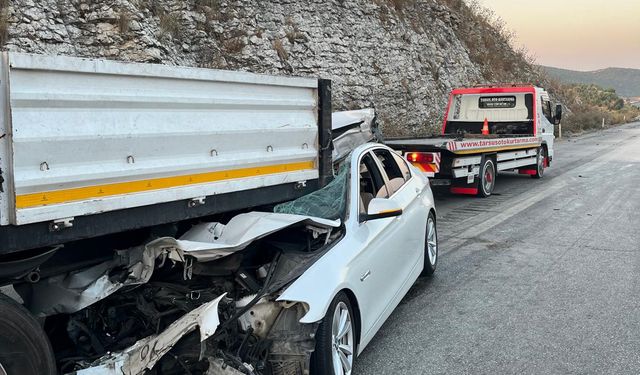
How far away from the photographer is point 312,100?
17.1 ft

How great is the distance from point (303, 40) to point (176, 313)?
54.0 feet

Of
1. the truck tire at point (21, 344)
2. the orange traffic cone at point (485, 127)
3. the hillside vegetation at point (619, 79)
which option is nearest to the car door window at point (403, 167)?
the truck tire at point (21, 344)

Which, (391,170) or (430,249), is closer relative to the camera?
(391,170)

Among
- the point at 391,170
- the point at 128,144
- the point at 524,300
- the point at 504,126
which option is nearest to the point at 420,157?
the point at 504,126

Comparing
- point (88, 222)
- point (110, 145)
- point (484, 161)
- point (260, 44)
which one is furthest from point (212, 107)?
point (260, 44)

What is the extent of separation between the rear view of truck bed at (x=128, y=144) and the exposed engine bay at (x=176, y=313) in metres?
0.36

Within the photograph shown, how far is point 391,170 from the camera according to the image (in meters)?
6.00

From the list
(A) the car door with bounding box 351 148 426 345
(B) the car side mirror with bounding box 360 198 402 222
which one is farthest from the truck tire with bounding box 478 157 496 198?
(B) the car side mirror with bounding box 360 198 402 222

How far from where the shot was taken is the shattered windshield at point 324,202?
461cm

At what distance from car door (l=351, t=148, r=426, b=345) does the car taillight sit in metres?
6.18

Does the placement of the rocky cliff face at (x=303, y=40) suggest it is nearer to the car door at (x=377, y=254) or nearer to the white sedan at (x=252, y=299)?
the car door at (x=377, y=254)

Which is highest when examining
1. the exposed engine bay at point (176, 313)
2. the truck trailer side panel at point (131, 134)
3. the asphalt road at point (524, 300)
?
the truck trailer side panel at point (131, 134)

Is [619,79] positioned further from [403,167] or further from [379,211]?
[379,211]

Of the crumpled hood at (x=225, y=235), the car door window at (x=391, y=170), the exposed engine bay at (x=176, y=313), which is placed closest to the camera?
the exposed engine bay at (x=176, y=313)
